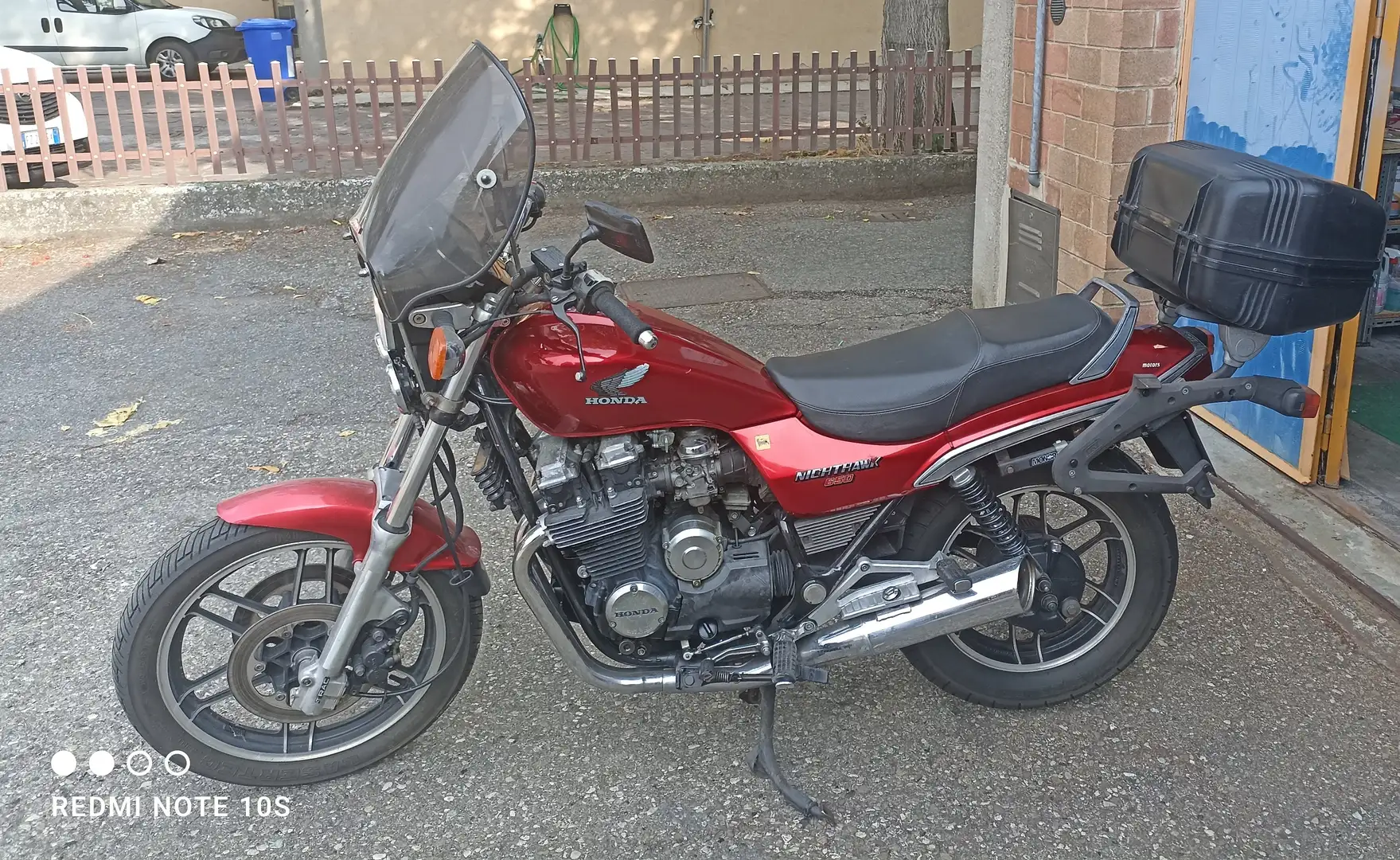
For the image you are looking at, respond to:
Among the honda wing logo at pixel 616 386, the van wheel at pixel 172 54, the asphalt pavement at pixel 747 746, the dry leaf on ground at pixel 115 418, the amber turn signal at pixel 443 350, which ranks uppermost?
the van wheel at pixel 172 54

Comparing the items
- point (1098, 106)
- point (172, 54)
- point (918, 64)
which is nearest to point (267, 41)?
point (172, 54)

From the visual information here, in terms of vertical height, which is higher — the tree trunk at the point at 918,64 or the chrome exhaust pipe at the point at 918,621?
the tree trunk at the point at 918,64

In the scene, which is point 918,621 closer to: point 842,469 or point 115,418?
point 842,469

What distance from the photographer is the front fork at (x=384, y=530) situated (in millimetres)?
2676

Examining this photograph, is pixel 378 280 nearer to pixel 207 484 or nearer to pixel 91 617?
pixel 91 617

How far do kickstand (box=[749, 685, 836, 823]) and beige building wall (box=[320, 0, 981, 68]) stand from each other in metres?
13.0

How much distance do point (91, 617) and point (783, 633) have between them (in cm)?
236

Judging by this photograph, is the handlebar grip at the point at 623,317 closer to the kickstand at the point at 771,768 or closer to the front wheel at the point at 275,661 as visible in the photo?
the front wheel at the point at 275,661

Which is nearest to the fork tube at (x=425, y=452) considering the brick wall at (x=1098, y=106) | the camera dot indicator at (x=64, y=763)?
the camera dot indicator at (x=64, y=763)

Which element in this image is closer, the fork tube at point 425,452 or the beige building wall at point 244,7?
the fork tube at point 425,452

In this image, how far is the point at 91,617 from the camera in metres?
3.85

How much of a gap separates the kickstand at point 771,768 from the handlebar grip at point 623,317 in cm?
111

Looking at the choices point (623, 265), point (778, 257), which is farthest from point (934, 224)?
point (623, 265)

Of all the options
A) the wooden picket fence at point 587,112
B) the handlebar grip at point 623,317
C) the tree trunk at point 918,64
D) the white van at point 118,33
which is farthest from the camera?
the white van at point 118,33
